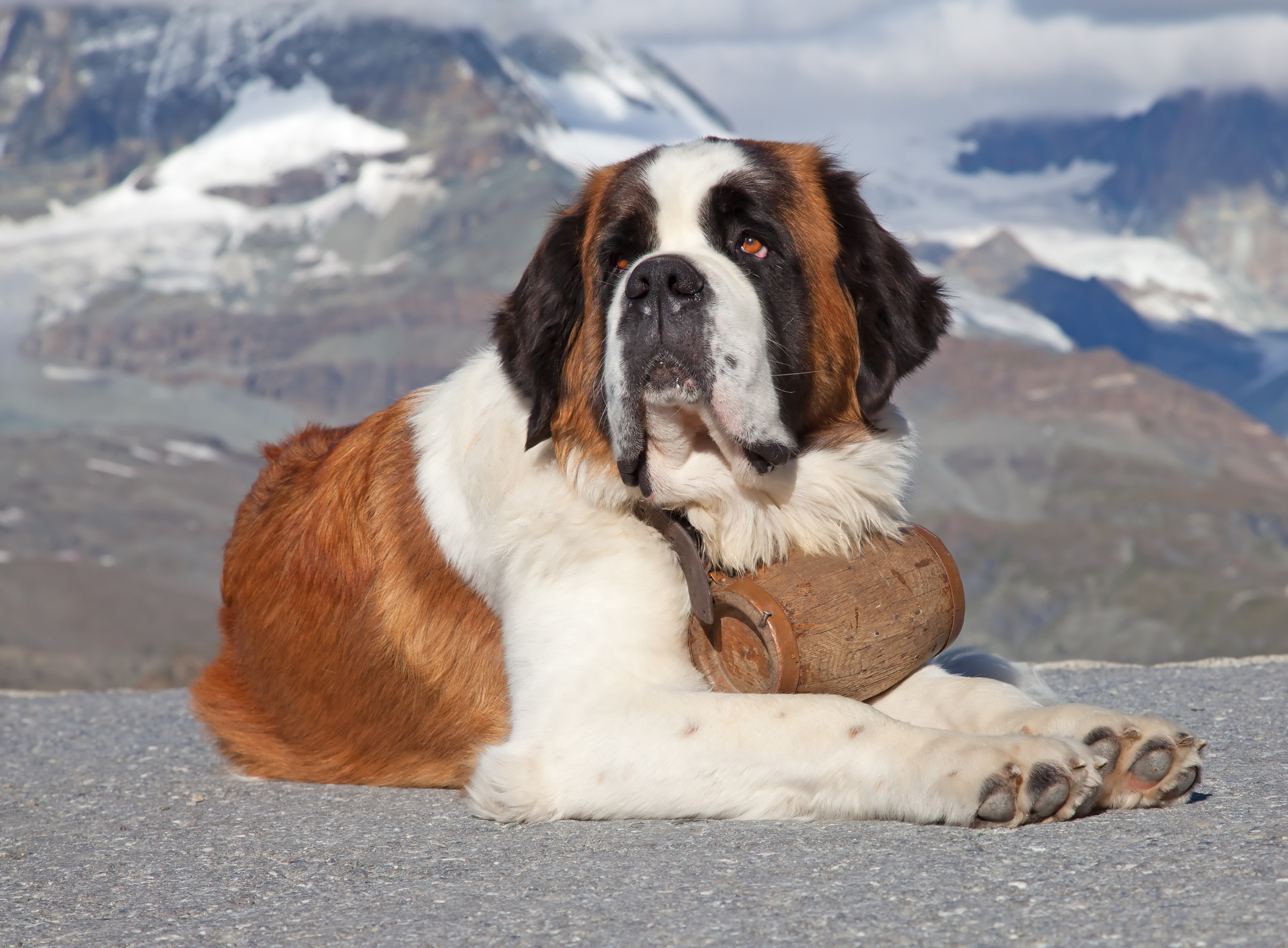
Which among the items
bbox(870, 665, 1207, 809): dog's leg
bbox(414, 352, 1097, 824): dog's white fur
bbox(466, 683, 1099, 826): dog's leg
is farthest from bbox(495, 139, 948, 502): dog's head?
bbox(870, 665, 1207, 809): dog's leg

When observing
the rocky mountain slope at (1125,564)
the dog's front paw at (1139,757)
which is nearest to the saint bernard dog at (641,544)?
the dog's front paw at (1139,757)

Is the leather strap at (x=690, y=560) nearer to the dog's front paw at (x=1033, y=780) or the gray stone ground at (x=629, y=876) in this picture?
the gray stone ground at (x=629, y=876)

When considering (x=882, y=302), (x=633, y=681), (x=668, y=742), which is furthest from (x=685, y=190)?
(x=668, y=742)

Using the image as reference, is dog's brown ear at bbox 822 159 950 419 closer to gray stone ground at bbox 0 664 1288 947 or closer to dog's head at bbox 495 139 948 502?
dog's head at bbox 495 139 948 502

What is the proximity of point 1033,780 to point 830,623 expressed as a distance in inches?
28.9

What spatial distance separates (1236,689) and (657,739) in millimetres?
3595

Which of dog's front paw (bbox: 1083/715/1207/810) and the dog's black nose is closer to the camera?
dog's front paw (bbox: 1083/715/1207/810)

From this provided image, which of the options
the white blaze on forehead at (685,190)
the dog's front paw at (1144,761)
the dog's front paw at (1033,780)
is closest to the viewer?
the dog's front paw at (1033,780)

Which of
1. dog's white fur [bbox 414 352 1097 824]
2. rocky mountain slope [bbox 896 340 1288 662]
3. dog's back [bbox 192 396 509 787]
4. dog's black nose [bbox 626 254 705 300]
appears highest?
dog's black nose [bbox 626 254 705 300]

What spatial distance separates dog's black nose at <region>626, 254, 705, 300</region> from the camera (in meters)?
3.63

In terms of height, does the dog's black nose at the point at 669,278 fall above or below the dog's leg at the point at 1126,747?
above

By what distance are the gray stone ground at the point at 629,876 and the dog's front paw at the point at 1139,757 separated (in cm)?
7

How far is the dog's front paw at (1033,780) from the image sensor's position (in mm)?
3033

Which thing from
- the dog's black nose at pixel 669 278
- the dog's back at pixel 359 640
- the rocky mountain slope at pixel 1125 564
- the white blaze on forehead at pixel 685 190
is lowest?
the rocky mountain slope at pixel 1125 564
